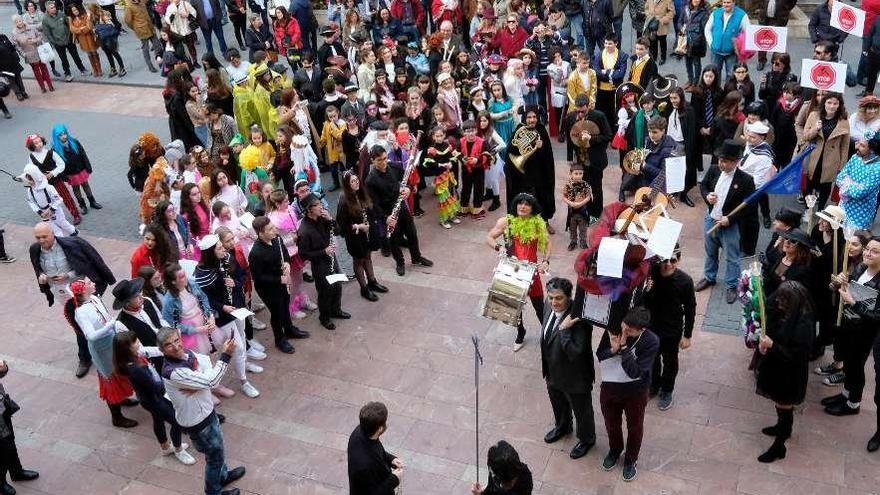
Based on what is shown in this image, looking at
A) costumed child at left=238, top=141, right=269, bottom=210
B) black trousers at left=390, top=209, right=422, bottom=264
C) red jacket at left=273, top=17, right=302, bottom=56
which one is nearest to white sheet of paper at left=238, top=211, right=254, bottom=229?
costumed child at left=238, top=141, right=269, bottom=210

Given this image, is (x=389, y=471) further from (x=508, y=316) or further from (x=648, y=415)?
(x=648, y=415)

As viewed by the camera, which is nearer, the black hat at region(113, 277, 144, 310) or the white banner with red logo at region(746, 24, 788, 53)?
the black hat at region(113, 277, 144, 310)

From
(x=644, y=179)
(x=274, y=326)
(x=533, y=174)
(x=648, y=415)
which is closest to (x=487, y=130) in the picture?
(x=533, y=174)

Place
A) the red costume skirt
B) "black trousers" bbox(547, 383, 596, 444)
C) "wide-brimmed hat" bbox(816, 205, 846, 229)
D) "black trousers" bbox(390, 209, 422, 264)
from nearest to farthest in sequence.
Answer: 1. "black trousers" bbox(547, 383, 596, 444)
2. "wide-brimmed hat" bbox(816, 205, 846, 229)
3. the red costume skirt
4. "black trousers" bbox(390, 209, 422, 264)

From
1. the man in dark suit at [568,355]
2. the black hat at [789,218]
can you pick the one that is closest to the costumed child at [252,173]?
the man in dark suit at [568,355]

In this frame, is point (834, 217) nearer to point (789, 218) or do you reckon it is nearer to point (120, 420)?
point (789, 218)

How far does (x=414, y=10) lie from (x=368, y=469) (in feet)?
45.6

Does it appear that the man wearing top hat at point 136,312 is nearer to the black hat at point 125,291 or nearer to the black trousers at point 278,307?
the black hat at point 125,291

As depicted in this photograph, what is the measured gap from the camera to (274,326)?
28.6 ft

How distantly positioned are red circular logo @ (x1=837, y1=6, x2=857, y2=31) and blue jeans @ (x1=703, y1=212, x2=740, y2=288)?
4.75 m

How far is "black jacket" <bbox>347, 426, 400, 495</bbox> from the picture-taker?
532 centimetres

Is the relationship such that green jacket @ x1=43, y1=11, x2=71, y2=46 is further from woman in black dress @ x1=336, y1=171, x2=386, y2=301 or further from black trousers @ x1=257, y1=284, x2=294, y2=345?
black trousers @ x1=257, y1=284, x2=294, y2=345

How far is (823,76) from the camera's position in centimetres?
976

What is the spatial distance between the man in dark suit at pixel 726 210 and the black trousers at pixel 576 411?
2.81m
